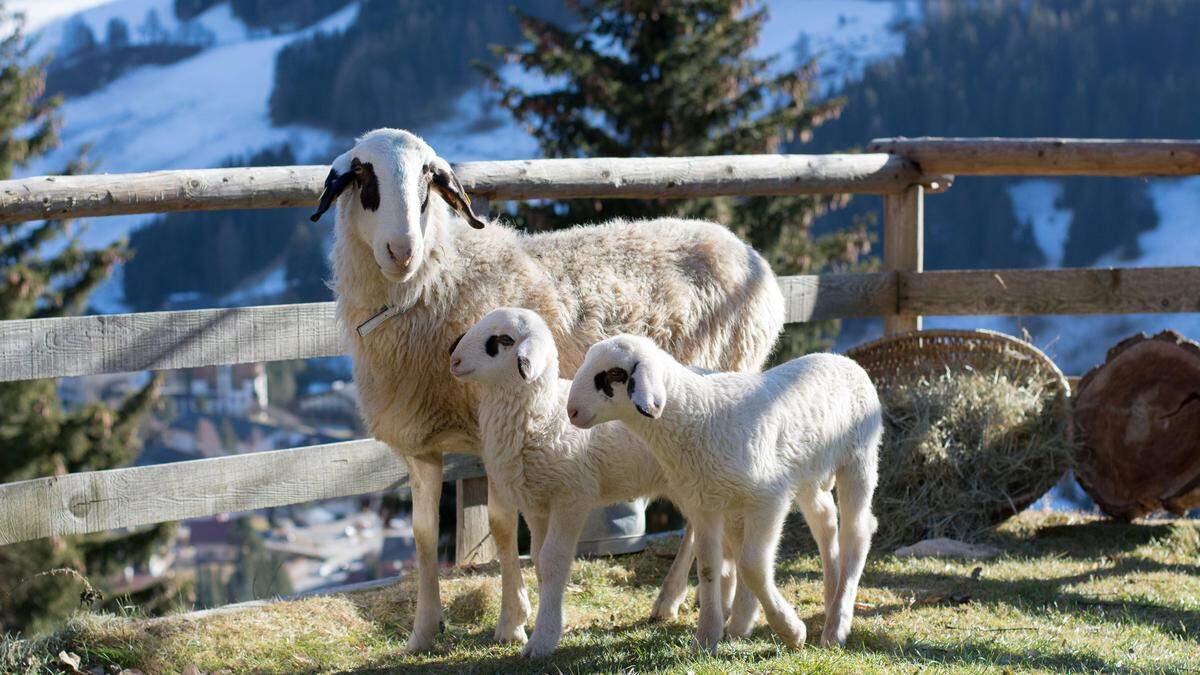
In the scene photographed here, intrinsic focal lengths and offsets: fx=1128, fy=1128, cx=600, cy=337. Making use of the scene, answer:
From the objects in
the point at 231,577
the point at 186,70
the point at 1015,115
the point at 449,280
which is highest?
the point at 186,70

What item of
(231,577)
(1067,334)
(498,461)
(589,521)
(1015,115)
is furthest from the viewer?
(1015,115)

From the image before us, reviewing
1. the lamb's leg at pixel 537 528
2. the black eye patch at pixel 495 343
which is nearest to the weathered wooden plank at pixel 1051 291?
the lamb's leg at pixel 537 528

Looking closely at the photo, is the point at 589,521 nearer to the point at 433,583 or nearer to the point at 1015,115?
the point at 433,583

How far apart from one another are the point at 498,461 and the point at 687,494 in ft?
2.19

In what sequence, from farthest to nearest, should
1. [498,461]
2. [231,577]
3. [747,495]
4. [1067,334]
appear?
[1067,334]
[231,577]
[498,461]
[747,495]

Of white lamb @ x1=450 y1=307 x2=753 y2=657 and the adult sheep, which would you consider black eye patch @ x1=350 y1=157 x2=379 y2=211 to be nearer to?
the adult sheep

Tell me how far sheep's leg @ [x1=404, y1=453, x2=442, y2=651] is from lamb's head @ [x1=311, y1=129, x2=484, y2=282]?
774 mm

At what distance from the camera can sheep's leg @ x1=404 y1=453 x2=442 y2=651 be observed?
167 inches

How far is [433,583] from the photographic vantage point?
427cm

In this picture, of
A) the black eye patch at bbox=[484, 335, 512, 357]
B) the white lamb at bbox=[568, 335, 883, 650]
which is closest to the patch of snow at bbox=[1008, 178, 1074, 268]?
the white lamb at bbox=[568, 335, 883, 650]

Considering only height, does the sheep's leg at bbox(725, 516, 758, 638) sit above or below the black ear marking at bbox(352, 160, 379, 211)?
below

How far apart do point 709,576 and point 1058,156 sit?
4.09 metres

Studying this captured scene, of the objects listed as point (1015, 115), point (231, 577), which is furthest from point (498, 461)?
point (1015, 115)

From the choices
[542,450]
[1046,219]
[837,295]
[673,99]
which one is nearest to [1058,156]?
[837,295]
